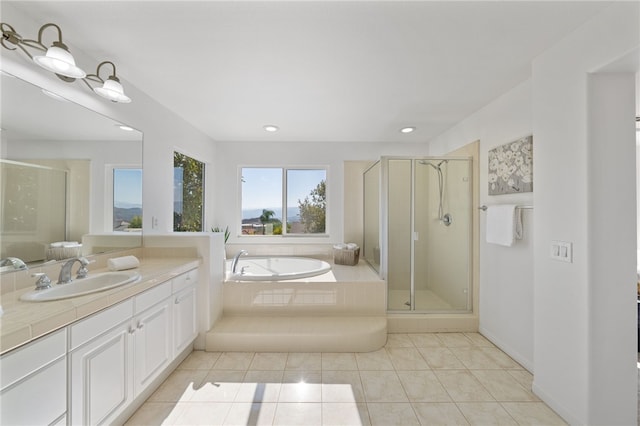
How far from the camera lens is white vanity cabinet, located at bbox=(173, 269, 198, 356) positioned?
2047 mm

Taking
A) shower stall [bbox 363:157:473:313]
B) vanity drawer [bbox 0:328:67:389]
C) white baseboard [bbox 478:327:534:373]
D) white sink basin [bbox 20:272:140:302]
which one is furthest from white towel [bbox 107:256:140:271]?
white baseboard [bbox 478:327:534:373]

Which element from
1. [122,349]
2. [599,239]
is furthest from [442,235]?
[122,349]

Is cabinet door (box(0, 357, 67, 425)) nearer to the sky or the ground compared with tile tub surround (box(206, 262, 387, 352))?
nearer to the sky

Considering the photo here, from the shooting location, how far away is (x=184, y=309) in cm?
217

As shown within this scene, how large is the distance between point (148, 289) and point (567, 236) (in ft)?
8.59

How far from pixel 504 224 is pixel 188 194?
376 cm

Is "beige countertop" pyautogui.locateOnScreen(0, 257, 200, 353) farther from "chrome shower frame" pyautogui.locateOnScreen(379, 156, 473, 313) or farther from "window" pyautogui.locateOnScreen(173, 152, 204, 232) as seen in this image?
"chrome shower frame" pyautogui.locateOnScreen(379, 156, 473, 313)

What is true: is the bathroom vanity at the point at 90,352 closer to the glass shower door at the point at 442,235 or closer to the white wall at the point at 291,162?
the white wall at the point at 291,162

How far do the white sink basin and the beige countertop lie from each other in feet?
0.10

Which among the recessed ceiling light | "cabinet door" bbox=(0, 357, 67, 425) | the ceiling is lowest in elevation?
"cabinet door" bbox=(0, 357, 67, 425)

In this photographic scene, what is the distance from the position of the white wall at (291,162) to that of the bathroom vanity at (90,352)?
2.12 m

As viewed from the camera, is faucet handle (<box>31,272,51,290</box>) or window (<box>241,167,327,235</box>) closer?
faucet handle (<box>31,272,51,290</box>)

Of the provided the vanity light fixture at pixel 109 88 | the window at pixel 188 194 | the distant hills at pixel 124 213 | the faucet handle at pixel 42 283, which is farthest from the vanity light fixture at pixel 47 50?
Result: the window at pixel 188 194

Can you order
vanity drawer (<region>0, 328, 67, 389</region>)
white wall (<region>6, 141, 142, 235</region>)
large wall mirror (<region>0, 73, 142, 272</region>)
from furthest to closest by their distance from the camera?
white wall (<region>6, 141, 142, 235</region>)
large wall mirror (<region>0, 73, 142, 272</region>)
vanity drawer (<region>0, 328, 67, 389</region>)
